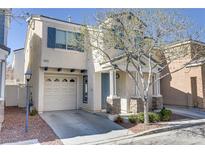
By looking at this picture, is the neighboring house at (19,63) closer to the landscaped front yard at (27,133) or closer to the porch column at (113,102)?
the landscaped front yard at (27,133)

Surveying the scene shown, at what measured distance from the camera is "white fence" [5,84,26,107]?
16500mm

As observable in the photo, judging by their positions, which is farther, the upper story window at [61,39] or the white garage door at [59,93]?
the white garage door at [59,93]

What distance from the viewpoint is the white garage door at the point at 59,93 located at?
45.5ft

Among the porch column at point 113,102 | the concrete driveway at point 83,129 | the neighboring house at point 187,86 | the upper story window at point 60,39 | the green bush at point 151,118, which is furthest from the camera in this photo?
the neighboring house at point 187,86

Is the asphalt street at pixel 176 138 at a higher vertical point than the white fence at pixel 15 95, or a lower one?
lower

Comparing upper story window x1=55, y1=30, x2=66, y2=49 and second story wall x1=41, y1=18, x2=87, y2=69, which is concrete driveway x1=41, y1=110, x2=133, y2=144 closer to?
second story wall x1=41, y1=18, x2=87, y2=69

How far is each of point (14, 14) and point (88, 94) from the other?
8.24 meters

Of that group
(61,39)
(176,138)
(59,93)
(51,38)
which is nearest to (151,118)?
(176,138)

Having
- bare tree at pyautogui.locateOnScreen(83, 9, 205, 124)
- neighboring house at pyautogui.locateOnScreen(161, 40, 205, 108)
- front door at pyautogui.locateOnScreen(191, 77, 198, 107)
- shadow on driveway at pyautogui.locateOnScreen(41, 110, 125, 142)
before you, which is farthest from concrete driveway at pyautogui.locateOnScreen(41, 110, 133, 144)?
front door at pyautogui.locateOnScreen(191, 77, 198, 107)

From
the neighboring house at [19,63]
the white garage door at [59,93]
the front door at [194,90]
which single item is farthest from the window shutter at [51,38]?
the front door at [194,90]

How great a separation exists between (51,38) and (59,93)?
3.79 meters
